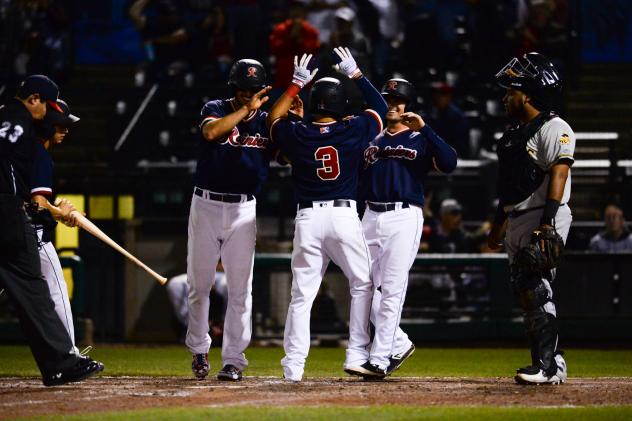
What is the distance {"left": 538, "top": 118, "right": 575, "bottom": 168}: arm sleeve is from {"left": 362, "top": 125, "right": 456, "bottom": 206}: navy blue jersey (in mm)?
920

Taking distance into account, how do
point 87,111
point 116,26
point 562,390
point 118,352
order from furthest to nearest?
point 116,26 < point 87,111 < point 118,352 < point 562,390

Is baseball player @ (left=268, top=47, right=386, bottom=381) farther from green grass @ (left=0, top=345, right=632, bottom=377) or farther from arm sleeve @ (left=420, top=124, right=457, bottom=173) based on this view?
green grass @ (left=0, top=345, right=632, bottom=377)

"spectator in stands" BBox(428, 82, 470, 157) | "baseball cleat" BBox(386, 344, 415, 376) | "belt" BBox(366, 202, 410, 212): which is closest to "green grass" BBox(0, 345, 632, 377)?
"baseball cleat" BBox(386, 344, 415, 376)

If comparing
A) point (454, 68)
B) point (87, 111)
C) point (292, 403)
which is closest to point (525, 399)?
point (292, 403)

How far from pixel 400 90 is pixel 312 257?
1.38 m

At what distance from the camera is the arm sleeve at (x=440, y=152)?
8344mm

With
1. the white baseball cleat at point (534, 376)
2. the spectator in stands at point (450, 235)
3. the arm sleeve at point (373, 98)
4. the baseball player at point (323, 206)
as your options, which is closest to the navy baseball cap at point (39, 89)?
the baseball player at point (323, 206)

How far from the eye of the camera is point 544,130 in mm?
7574

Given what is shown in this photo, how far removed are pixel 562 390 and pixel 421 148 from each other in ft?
6.51

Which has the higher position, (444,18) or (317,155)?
(444,18)

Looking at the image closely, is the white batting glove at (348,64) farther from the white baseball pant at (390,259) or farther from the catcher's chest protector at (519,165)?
the catcher's chest protector at (519,165)

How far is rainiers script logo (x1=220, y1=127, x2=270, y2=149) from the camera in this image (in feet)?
26.3

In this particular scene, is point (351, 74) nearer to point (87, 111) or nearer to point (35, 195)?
point (35, 195)

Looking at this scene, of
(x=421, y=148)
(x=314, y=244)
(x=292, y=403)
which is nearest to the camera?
(x=292, y=403)
